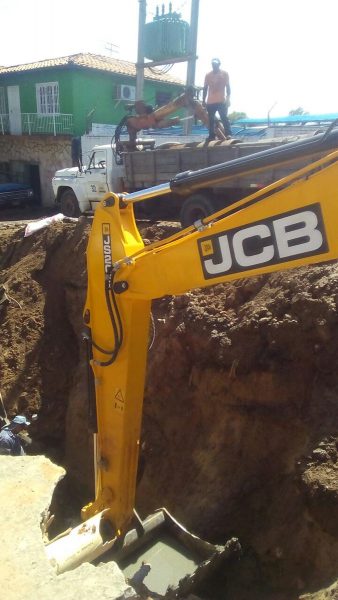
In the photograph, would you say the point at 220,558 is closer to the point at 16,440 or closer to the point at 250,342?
the point at 250,342

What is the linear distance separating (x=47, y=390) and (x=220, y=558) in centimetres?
491

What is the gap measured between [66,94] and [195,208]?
1684cm

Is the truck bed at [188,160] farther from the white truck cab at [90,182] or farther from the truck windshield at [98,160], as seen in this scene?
the truck windshield at [98,160]

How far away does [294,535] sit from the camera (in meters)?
4.95

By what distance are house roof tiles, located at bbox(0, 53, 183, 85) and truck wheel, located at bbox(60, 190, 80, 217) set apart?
487 inches

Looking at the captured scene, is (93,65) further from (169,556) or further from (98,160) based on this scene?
(169,556)

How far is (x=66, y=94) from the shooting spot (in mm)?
24031

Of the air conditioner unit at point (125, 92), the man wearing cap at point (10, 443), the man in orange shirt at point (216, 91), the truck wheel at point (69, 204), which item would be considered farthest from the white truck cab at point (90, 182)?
the air conditioner unit at point (125, 92)

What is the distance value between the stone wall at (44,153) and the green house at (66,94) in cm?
49

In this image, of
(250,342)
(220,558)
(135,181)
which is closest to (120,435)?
(220,558)

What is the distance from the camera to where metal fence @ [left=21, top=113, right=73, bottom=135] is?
23750 mm

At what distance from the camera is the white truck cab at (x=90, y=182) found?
39.4ft

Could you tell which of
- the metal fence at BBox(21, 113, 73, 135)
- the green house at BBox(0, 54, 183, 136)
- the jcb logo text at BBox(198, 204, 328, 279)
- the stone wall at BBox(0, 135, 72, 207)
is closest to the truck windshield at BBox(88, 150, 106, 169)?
the jcb logo text at BBox(198, 204, 328, 279)

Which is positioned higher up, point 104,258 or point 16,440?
point 104,258
